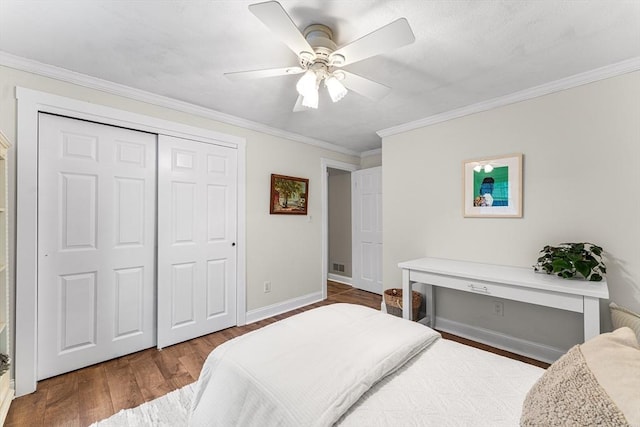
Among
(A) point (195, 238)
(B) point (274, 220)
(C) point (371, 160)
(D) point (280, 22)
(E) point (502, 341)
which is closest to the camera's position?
(D) point (280, 22)

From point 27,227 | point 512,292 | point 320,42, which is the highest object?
point 320,42

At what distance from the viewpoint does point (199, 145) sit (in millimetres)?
2848

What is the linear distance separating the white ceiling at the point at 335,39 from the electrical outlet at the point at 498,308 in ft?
6.27

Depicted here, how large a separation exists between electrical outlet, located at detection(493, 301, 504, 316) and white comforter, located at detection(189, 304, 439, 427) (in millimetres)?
1590

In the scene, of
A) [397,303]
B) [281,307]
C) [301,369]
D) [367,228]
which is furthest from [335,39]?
[367,228]

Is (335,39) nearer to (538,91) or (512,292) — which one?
(538,91)

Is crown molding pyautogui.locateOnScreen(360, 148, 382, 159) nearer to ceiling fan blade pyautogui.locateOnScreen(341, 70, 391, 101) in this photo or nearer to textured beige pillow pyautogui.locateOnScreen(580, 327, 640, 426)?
ceiling fan blade pyautogui.locateOnScreen(341, 70, 391, 101)

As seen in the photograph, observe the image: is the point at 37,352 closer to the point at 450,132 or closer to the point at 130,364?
the point at 130,364

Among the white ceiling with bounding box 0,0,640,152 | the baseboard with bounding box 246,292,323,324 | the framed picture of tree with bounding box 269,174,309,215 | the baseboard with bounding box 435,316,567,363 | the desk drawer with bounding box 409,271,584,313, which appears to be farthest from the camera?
the framed picture of tree with bounding box 269,174,309,215

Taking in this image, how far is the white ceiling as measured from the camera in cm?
147

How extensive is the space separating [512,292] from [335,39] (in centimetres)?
215

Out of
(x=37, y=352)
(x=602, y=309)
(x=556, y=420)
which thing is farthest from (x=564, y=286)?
(x=37, y=352)

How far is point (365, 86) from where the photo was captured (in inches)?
73.8

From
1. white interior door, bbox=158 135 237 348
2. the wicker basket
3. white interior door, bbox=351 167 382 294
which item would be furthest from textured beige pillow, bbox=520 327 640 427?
white interior door, bbox=351 167 382 294
